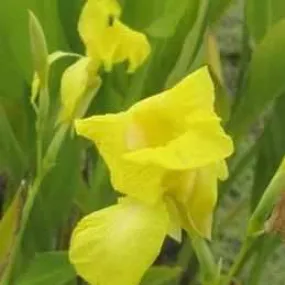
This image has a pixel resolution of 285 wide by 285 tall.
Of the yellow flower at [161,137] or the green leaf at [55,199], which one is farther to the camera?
the green leaf at [55,199]

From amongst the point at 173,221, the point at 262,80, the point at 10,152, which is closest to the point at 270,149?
the point at 262,80

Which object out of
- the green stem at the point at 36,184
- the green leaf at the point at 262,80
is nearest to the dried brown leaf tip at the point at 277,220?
the green stem at the point at 36,184

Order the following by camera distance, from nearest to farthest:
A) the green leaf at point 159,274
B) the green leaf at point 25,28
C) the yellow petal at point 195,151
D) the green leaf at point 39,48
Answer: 1. the yellow petal at point 195,151
2. the green leaf at point 39,48
3. the green leaf at point 159,274
4. the green leaf at point 25,28

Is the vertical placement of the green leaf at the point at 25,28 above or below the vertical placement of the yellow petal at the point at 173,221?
above

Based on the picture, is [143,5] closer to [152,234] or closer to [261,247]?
[261,247]

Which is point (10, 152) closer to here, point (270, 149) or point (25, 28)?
point (25, 28)

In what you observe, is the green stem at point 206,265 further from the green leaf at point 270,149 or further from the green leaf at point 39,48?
the green leaf at point 270,149

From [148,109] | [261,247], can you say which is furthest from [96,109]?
[148,109]
